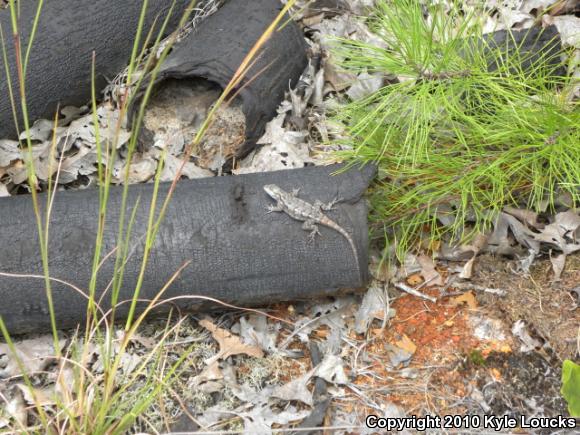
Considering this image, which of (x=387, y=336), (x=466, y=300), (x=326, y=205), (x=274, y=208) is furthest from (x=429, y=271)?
(x=274, y=208)

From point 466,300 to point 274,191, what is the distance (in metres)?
1.21

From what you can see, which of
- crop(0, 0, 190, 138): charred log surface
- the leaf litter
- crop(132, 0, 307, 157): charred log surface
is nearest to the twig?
the leaf litter

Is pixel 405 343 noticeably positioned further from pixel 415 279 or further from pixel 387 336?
pixel 415 279

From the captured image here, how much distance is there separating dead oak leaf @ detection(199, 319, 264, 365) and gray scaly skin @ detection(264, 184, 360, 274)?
26.1 inches

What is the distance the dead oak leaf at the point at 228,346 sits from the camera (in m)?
3.26

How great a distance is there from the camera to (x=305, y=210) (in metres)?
3.18

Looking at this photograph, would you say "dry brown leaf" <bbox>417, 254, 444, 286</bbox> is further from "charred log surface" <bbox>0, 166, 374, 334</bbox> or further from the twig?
"charred log surface" <bbox>0, 166, 374, 334</bbox>

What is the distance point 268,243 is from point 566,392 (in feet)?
5.01

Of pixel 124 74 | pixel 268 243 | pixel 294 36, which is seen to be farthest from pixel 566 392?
pixel 124 74

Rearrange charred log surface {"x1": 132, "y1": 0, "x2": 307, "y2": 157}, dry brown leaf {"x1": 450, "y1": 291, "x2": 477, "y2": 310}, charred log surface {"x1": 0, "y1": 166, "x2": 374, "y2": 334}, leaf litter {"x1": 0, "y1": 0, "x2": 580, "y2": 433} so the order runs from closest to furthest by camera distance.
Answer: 1. leaf litter {"x1": 0, "y1": 0, "x2": 580, "y2": 433}
2. charred log surface {"x1": 0, "y1": 166, "x2": 374, "y2": 334}
3. dry brown leaf {"x1": 450, "y1": 291, "x2": 477, "y2": 310}
4. charred log surface {"x1": 132, "y1": 0, "x2": 307, "y2": 157}

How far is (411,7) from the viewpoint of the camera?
10.2 ft

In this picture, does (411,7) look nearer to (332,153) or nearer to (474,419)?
(332,153)

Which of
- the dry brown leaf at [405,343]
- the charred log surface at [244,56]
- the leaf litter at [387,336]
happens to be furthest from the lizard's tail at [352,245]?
the charred log surface at [244,56]

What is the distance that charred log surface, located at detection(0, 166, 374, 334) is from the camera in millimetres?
3133
